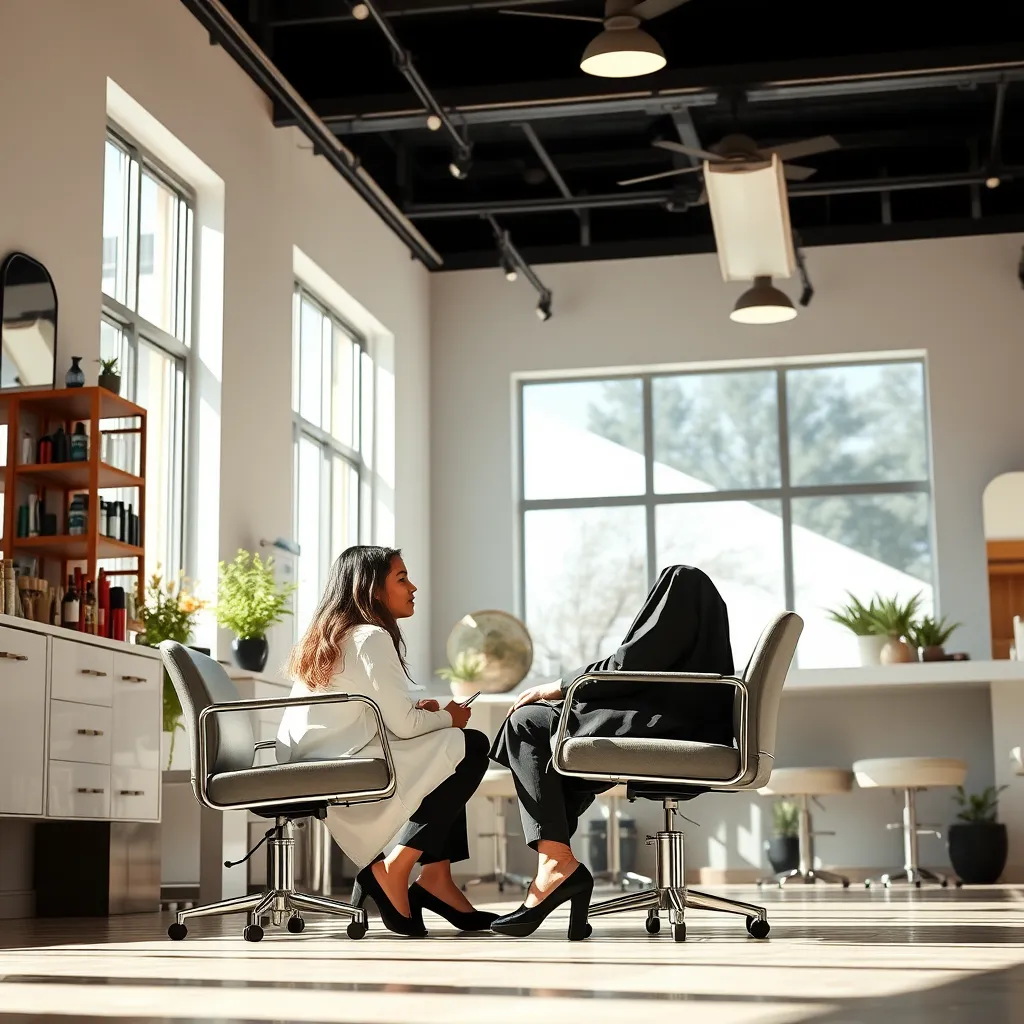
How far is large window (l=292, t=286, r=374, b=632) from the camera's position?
9055mm

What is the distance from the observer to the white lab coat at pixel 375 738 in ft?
13.7

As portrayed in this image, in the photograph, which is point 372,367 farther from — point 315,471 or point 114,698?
point 114,698

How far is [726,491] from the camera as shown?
A: 1077 cm

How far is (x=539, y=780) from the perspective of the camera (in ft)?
13.8

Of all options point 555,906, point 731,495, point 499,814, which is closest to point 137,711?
point 555,906

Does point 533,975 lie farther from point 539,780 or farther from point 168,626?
point 168,626

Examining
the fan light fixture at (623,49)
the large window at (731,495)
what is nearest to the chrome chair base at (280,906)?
the fan light fixture at (623,49)

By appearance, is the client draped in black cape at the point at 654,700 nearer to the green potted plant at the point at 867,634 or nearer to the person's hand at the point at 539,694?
the person's hand at the point at 539,694

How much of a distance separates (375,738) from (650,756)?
728 millimetres

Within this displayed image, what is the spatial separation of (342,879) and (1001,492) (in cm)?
498

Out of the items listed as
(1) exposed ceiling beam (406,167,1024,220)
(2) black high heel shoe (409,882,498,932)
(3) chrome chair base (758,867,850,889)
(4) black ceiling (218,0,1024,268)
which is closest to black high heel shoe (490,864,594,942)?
(2) black high heel shoe (409,882,498,932)

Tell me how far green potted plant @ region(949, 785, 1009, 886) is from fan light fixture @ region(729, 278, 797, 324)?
2778mm

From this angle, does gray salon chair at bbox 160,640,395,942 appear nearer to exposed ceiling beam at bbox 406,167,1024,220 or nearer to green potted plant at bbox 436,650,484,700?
green potted plant at bbox 436,650,484,700

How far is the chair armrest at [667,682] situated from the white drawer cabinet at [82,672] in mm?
1710
